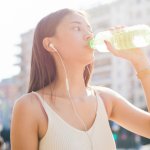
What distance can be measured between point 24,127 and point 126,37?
0.65m

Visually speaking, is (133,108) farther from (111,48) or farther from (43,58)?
(43,58)

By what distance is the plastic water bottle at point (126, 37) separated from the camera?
7.86ft

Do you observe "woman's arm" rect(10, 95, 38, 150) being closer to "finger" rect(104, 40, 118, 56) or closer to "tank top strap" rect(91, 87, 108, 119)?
"tank top strap" rect(91, 87, 108, 119)

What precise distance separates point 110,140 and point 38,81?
1.37 feet

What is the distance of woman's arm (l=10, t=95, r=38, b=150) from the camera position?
7.07ft

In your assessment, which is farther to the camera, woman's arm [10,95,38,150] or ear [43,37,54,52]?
ear [43,37,54,52]

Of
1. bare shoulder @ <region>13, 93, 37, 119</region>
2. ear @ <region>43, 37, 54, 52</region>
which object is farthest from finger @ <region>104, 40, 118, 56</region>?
bare shoulder @ <region>13, 93, 37, 119</region>

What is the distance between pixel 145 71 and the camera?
2.35 meters

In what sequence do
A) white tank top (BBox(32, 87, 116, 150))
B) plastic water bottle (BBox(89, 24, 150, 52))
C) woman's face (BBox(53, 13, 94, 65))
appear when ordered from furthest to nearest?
plastic water bottle (BBox(89, 24, 150, 52)), woman's face (BBox(53, 13, 94, 65)), white tank top (BBox(32, 87, 116, 150))

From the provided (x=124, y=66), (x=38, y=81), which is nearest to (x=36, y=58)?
(x=38, y=81)

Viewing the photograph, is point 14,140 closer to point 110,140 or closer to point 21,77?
point 110,140

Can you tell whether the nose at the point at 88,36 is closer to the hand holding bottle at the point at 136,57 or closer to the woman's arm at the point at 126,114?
the hand holding bottle at the point at 136,57

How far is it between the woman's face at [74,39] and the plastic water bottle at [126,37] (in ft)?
0.27

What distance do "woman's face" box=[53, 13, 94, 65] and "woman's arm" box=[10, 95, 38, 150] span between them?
277mm
